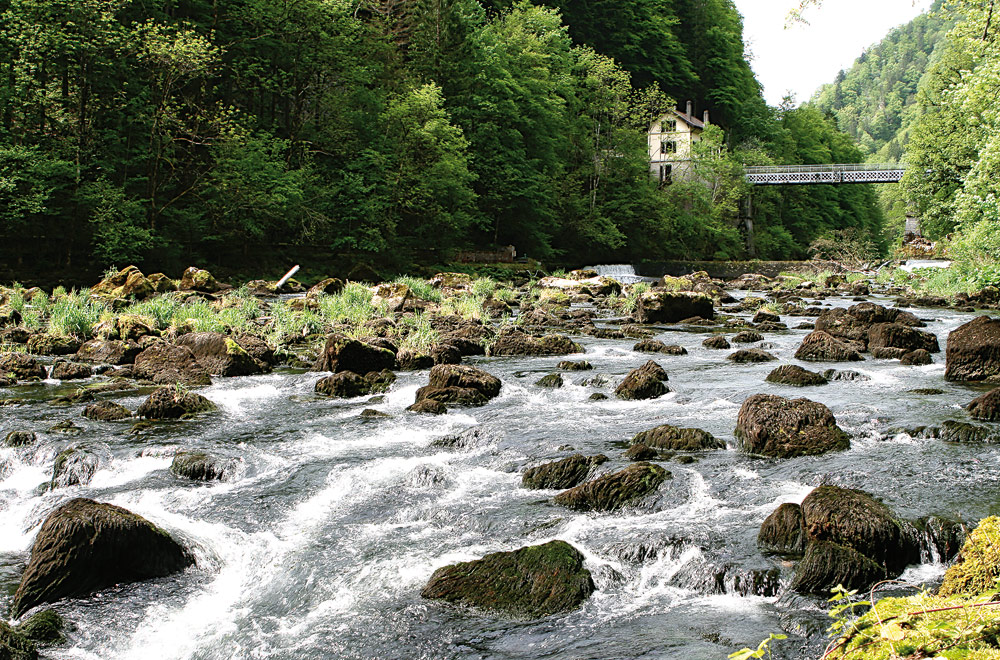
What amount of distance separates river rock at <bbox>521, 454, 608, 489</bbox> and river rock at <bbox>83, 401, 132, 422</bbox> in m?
5.81

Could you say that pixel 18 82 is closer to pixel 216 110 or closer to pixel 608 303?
pixel 216 110

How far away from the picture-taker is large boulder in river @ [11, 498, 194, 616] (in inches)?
215

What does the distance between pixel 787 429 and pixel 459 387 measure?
5083 mm

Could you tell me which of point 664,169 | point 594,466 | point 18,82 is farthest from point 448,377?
point 664,169

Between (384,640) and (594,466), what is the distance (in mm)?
3584

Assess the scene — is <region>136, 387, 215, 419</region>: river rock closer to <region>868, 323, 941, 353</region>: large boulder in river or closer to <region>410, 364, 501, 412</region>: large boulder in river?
<region>410, 364, 501, 412</region>: large boulder in river

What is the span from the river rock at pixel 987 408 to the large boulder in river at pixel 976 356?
8.67ft

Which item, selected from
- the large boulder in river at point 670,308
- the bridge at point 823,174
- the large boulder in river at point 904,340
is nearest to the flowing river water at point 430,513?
the large boulder in river at point 904,340

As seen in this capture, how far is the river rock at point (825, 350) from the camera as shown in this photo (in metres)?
14.8

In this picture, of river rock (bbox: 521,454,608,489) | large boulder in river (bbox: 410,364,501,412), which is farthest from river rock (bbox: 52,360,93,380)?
river rock (bbox: 521,454,608,489)

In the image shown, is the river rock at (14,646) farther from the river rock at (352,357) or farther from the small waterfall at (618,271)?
the small waterfall at (618,271)

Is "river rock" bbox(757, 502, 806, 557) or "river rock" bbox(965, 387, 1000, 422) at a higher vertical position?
"river rock" bbox(965, 387, 1000, 422)

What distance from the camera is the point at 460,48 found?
47.4 m

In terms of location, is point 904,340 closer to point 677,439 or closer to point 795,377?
point 795,377
